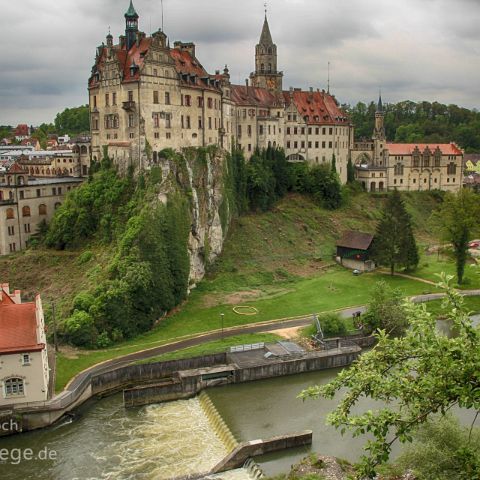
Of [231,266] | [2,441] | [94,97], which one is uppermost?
[94,97]

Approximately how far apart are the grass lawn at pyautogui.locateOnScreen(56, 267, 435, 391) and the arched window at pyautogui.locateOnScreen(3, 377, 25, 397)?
8.99 ft

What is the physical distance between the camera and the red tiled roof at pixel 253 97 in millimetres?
79075

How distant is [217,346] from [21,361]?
15.9m

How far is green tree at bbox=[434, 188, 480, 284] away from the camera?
63250 mm

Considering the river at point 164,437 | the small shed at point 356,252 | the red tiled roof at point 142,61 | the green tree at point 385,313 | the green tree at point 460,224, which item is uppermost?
the red tiled roof at point 142,61

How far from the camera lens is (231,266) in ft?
212

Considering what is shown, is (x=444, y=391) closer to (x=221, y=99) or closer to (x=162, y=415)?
(x=162, y=415)

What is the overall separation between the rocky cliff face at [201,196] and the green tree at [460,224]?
2577 centimetres

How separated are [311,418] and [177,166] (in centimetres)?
3344

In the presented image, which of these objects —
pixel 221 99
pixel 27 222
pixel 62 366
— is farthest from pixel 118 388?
pixel 221 99

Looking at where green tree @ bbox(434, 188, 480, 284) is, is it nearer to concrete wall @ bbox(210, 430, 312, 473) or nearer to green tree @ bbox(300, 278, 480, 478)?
concrete wall @ bbox(210, 430, 312, 473)

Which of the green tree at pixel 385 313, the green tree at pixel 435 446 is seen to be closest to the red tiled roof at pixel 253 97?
the green tree at pixel 385 313

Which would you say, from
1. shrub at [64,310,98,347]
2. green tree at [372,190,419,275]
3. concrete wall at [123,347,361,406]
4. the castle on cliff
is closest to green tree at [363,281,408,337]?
concrete wall at [123,347,361,406]

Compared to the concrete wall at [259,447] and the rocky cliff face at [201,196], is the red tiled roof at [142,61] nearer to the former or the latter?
the rocky cliff face at [201,196]
